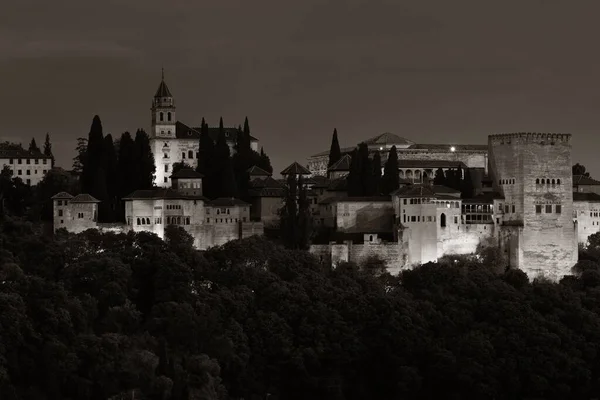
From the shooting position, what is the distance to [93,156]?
238 feet

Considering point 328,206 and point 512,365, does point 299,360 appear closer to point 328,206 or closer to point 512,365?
point 512,365

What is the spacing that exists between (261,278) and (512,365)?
8.70 m

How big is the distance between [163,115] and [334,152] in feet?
23.7

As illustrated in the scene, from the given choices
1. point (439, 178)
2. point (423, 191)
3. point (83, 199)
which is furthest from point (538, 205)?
point (83, 199)

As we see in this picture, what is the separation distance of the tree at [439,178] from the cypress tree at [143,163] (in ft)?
36.4

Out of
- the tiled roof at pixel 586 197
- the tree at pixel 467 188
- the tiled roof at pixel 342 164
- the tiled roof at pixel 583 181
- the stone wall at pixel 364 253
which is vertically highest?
the tiled roof at pixel 342 164

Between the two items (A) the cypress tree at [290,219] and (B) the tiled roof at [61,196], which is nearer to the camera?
(B) the tiled roof at [61,196]

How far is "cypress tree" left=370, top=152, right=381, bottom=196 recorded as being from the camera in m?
73.8

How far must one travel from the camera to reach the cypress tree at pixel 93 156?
2822 inches

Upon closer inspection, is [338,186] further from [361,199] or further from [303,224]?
[303,224]

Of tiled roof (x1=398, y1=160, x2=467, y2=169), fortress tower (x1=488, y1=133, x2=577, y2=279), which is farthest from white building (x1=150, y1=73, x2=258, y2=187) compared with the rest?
fortress tower (x1=488, y1=133, x2=577, y2=279)

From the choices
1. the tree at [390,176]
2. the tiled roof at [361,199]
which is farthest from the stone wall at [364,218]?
the tree at [390,176]

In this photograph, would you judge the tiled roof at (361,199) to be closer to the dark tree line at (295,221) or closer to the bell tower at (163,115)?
the dark tree line at (295,221)

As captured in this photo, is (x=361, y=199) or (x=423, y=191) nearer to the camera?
(x=423, y=191)
